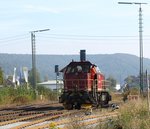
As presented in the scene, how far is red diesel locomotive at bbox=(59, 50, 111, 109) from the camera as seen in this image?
3116cm

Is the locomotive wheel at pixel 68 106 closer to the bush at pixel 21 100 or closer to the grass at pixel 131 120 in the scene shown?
the grass at pixel 131 120

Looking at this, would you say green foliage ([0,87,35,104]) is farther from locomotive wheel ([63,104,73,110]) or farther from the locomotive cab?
the locomotive cab

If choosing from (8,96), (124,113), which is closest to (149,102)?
(124,113)

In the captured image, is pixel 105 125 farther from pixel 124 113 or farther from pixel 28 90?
pixel 28 90

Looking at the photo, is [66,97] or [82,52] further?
[82,52]

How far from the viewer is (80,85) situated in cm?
3155

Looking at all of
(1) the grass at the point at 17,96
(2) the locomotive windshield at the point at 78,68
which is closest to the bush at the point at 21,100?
(1) the grass at the point at 17,96

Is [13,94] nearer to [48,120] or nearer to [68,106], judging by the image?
[68,106]

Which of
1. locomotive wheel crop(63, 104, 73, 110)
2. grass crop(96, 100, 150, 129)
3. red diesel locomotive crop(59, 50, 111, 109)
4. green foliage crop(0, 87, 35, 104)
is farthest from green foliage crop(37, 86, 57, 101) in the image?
grass crop(96, 100, 150, 129)

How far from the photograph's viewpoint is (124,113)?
59.9ft

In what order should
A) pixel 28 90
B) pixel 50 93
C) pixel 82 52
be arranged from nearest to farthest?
1. pixel 82 52
2. pixel 28 90
3. pixel 50 93

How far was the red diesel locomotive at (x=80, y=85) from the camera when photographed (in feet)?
102

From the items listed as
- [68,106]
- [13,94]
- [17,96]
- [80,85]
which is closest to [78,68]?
[80,85]

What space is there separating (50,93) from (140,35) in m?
18.9
